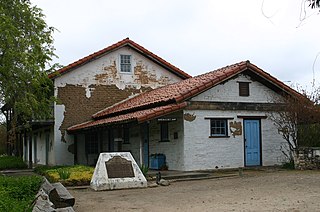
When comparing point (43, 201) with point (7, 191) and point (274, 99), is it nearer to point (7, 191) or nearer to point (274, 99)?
point (7, 191)

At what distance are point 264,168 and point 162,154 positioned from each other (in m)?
4.58

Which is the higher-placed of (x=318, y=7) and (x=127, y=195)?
(x=318, y=7)

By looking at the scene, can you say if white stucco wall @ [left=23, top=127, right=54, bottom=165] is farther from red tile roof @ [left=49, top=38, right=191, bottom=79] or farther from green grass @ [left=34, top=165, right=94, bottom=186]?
green grass @ [left=34, top=165, right=94, bottom=186]

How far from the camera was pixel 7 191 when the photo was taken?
1011 centimetres

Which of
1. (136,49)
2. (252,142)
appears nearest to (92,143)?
(136,49)

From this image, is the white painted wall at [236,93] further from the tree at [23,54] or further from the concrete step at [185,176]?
the tree at [23,54]

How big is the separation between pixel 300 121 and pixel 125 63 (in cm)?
1111

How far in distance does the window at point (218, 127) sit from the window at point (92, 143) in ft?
28.2

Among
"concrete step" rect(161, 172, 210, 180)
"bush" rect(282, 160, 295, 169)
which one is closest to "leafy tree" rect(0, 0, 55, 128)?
"concrete step" rect(161, 172, 210, 180)

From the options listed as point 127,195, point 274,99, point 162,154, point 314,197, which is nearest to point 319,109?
point 274,99

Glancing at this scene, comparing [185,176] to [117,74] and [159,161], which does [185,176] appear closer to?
[159,161]

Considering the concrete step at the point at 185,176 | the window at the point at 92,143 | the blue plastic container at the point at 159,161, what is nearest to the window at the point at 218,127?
the blue plastic container at the point at 159,161

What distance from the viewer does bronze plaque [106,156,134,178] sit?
14.4 meters

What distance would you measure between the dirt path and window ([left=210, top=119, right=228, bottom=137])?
4192mm
